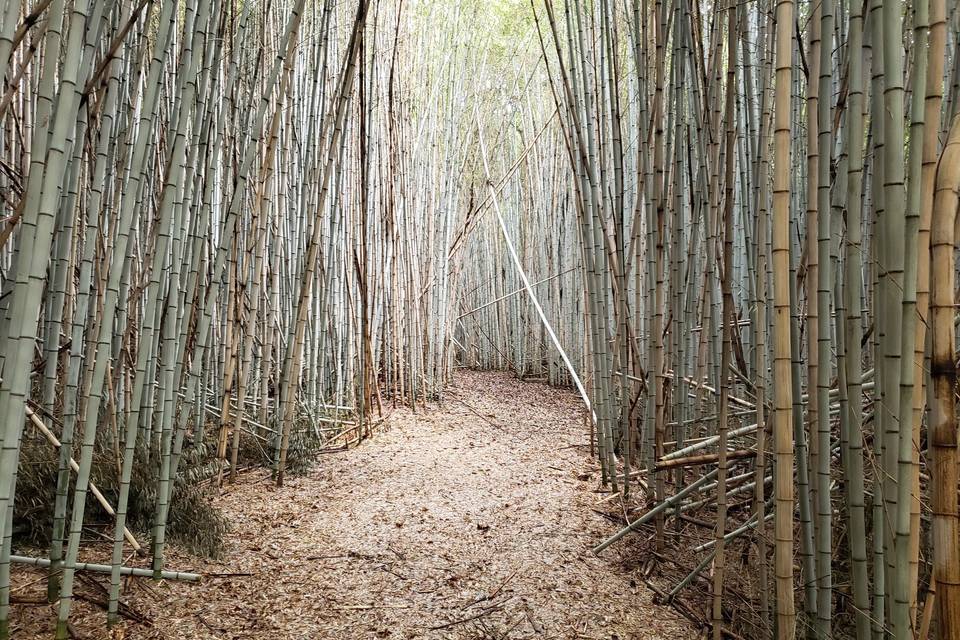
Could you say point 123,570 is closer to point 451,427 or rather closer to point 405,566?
point 405,566

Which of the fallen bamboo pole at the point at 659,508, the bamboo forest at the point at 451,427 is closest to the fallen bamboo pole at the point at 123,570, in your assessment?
the bamboo forest at the point at 451,427

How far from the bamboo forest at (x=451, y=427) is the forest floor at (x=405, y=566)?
0.01m

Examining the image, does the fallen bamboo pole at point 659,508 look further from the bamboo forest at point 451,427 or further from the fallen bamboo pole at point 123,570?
the fallen bamboo pole at point 123,570

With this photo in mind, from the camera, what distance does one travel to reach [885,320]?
2.68ft

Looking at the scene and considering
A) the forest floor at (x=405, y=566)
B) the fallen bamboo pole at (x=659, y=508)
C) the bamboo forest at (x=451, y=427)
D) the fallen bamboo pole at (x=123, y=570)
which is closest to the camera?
the bamboo forest at (x=451, y=427)

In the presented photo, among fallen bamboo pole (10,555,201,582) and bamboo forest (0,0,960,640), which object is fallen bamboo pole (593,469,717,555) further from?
fallen bamboo pole (10,555,201,582)

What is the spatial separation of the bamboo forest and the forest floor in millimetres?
10

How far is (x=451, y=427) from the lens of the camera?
3451 mm

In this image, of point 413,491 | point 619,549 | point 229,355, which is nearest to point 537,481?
point 413,491

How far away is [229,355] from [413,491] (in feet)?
2.59

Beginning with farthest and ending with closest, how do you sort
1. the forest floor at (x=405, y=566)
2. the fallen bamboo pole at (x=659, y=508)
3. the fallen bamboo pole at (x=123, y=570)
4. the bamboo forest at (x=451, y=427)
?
1. the fallen bamboo pole at (x=659, y=508)
2. the forest floor at (x=405, y=566)
3. the fallen bamboo pole at (x=123, y=570)
4. the bamboo forest at (x=451, y=427)

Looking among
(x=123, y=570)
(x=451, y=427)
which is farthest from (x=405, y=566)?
(x=451, y=427)

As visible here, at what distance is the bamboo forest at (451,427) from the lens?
811 mm

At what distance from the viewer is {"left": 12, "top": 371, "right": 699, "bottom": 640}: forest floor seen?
50.3 inches
